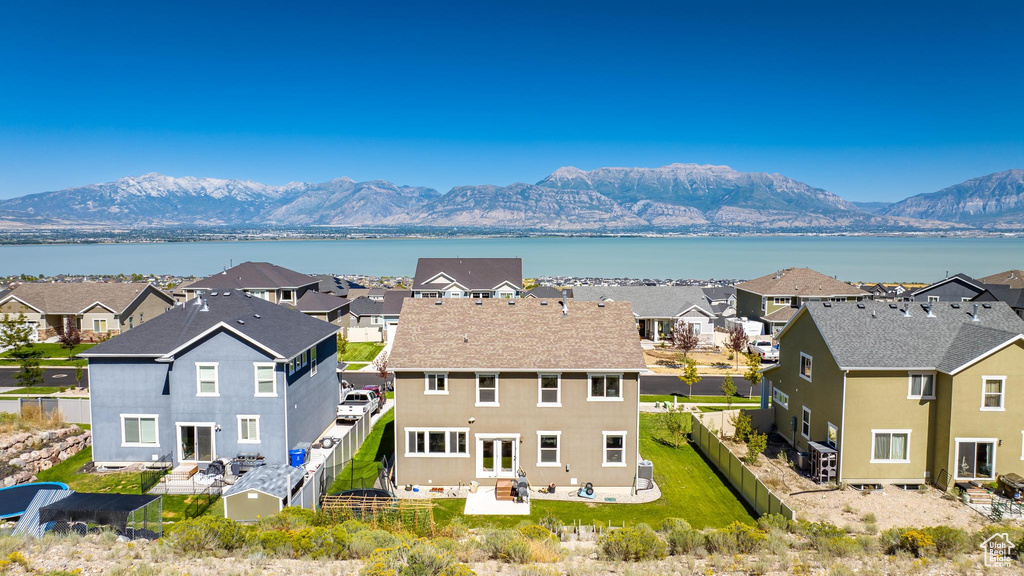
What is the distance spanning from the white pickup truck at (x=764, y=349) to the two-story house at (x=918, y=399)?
67.6ft

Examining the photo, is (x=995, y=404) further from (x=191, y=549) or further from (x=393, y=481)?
(x=191, y=549)

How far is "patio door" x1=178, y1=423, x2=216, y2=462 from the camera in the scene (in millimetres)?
22859

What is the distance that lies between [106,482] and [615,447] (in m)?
18.8

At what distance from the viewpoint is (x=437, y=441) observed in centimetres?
2145

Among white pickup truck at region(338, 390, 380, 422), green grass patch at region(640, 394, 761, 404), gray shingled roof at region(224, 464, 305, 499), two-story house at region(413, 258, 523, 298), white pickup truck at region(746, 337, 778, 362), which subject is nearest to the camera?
gray shingled roof at region(224, 464, 305, 499)

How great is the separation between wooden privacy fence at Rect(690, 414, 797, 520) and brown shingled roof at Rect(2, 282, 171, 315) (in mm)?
49072

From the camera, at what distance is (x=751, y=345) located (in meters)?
47.9

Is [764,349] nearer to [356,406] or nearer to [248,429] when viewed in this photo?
[356,406]

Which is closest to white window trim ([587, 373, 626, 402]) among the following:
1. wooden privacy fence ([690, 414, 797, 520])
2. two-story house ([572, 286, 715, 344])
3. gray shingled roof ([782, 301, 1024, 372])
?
wooden privacy fence ([690, 414, 797, 520])

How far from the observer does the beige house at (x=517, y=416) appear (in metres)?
21.2

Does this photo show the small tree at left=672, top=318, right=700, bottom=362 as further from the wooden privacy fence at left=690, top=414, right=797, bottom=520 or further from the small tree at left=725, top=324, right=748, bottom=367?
the wooden privacy fence at left=690, top=414, right=797, bottom=520

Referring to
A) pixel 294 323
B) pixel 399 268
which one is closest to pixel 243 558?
pixel 294 323

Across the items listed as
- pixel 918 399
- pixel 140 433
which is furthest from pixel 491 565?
pixel 918 399

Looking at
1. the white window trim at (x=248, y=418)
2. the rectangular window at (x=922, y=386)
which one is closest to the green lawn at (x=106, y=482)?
the white window trim at (x=248, y=418)
